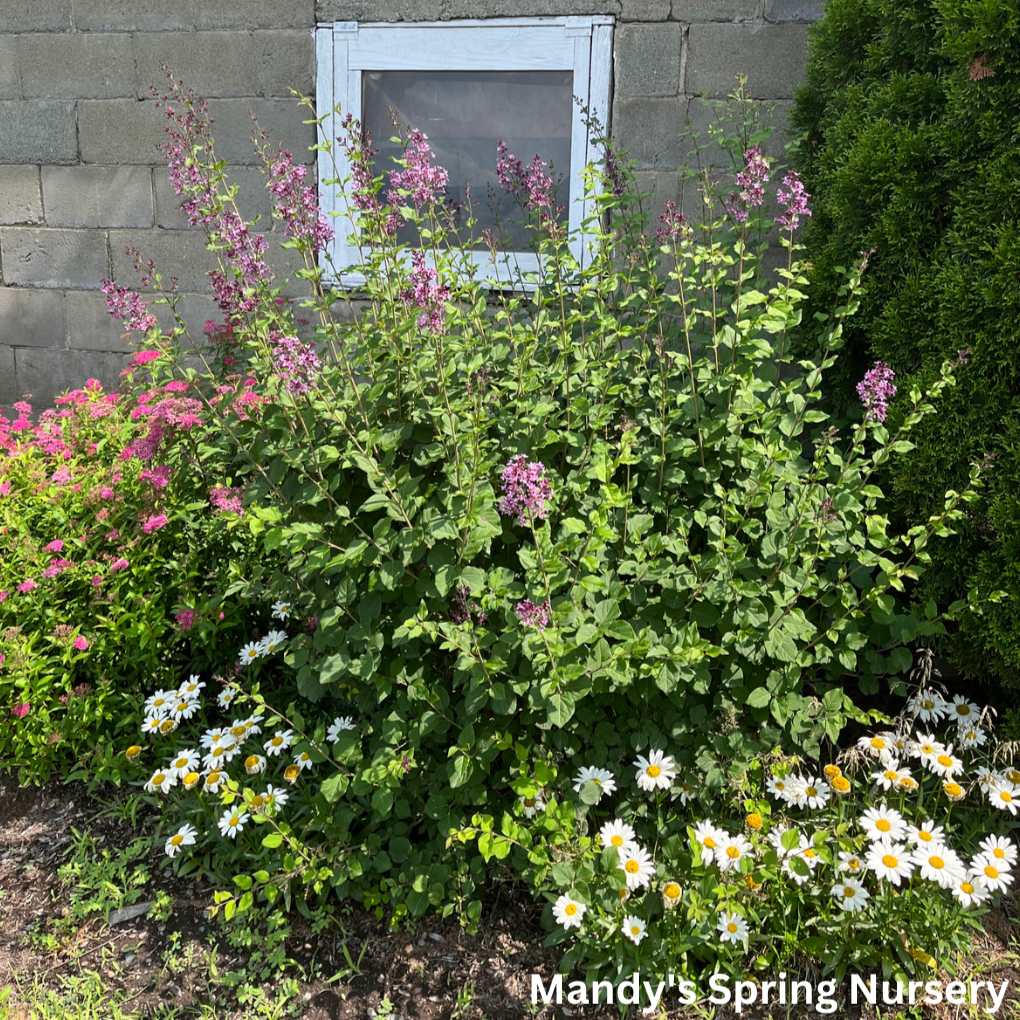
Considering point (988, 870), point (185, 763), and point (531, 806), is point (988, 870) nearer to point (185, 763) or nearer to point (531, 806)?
point (531, 806)

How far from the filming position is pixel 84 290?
15.6 feet

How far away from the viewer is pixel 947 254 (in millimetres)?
2549

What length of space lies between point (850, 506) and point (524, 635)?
0.91m

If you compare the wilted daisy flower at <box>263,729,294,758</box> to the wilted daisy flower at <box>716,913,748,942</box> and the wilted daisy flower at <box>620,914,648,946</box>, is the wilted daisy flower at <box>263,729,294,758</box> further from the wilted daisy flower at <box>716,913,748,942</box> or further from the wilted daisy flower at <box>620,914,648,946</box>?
the wilted daisy flower at <box>716,913,748,942</box>

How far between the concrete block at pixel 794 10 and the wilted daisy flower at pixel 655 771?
10.8ft

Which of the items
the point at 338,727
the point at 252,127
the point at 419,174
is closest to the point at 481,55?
the point at 252,127

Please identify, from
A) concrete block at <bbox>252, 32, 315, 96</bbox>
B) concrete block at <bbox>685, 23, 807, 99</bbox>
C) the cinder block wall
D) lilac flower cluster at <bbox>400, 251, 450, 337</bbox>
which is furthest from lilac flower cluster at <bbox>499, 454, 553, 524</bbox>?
concrete block at <bbox>252, 32, 315, 96</bbox>

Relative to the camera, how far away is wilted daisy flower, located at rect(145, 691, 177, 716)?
260 centimetres

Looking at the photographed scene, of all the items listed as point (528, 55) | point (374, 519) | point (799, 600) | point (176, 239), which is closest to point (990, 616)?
point (799, 600)

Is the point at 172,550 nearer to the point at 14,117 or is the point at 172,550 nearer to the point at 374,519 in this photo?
the point at 374,519

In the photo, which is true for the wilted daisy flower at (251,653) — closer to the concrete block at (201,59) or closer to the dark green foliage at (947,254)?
the dark green foliage at (947,254)

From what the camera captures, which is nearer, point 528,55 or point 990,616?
point 990,616

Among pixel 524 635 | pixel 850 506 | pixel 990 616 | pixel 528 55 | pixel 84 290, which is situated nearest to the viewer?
pixel 524 635

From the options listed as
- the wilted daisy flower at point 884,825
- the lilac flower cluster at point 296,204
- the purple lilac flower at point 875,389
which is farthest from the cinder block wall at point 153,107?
the wilted daisy flower at point 884,825
